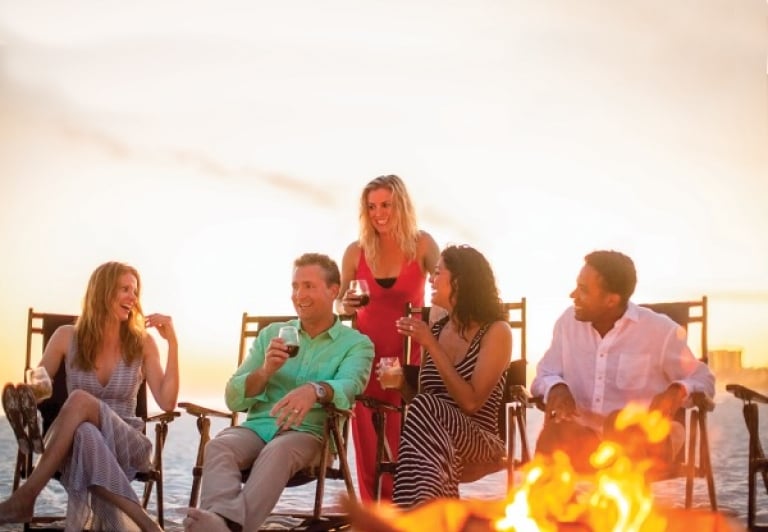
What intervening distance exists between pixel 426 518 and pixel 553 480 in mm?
523

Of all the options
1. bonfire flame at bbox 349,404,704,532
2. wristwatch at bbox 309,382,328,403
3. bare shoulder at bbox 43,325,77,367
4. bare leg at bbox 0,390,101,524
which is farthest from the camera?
bare shoulder at bbox 43,325,77,367

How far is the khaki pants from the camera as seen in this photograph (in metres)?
3.38

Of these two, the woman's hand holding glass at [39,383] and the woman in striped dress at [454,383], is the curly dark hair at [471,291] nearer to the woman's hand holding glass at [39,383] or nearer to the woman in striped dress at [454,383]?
the woman in striped dress at [454,383]

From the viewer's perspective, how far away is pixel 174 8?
25.5ft

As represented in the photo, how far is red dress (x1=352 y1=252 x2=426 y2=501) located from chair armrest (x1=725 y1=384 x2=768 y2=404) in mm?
1404

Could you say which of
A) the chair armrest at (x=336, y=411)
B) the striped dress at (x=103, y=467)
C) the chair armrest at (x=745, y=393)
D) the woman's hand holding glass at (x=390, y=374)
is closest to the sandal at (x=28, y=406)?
the striped dress at (x=103, y=467)

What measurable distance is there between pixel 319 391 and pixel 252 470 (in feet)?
1.24

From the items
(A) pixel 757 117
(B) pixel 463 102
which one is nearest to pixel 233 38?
(B) pixel 463 102

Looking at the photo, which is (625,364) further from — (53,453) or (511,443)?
(53,453)

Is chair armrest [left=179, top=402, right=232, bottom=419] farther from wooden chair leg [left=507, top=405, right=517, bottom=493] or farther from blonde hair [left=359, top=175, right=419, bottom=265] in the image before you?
wooden chair leg [left=507, top=405, right=517, bottom=493]

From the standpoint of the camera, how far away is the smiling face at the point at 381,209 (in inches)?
174

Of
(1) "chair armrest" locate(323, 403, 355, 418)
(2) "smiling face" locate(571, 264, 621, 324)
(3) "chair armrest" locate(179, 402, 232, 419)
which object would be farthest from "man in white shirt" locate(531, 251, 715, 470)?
(3) "chair armrest" locate(179, 402, 232, 419)

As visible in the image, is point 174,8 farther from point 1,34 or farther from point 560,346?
point 560,346

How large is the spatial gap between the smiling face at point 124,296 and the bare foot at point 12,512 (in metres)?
0.97
